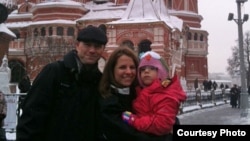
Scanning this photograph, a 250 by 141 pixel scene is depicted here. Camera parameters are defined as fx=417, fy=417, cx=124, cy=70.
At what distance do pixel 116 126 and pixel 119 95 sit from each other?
0.30m

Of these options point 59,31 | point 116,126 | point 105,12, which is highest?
point 105,12

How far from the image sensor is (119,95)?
10.7 ft

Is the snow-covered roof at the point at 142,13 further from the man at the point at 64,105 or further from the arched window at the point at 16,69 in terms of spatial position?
the man at the point at 64,105

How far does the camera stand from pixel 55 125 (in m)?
3.26

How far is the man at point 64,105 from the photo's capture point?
3.22 metres

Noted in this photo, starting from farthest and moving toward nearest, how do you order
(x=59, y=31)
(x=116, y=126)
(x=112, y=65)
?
1. (x=59, y=31)
2. (x=112, y=65)
3. (x=116, y=126)

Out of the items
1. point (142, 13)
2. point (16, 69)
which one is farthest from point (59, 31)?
point (142, 13)

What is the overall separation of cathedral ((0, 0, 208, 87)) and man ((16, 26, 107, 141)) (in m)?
24.5

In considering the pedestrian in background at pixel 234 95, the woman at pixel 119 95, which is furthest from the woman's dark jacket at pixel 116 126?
the pedestrian in background at pixel 234 95

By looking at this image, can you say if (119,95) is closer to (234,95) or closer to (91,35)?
(91,35)

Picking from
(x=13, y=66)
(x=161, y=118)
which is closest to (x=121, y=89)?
(x=161, y=118)

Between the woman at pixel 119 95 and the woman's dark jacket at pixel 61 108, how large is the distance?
0.14 m

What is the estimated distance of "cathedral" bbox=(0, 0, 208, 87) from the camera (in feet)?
108

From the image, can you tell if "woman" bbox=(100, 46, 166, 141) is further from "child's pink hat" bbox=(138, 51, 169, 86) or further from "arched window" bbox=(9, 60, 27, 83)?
"arched window" bbox=(9, 60, 27, 83)
